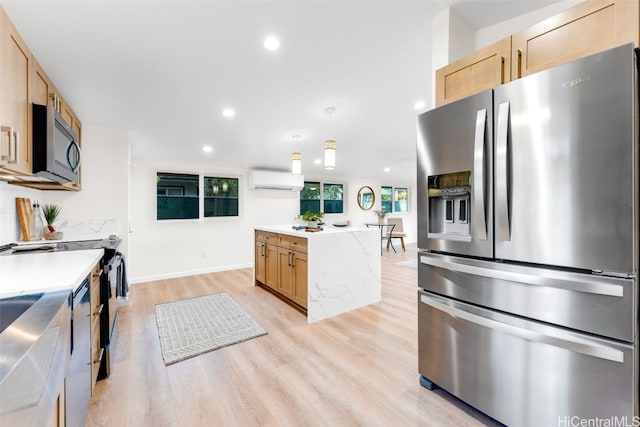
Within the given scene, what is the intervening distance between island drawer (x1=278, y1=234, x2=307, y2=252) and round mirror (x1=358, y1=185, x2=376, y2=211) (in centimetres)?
449

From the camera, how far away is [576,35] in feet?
4.19

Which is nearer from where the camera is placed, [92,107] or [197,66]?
[197,66]

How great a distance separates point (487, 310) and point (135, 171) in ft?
16.7

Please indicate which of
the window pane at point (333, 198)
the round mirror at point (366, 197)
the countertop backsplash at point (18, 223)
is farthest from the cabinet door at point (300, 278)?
the round mirror at point (366, 197)

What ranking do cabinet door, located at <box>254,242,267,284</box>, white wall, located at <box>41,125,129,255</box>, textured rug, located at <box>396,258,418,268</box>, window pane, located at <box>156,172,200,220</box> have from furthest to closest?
1. textured rug, located at <box>396,258,418,268</box>
2. window pane, located at <box>156,172,200,220</box>
3. cabinet door, located at <box>254,242,267,284</box>
4. white wall, located at <box>41,125,129,255</box>

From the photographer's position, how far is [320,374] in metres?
2.01

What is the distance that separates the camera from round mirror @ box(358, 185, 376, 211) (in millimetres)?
7713

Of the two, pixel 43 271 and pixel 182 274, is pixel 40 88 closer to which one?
pixel 43 271

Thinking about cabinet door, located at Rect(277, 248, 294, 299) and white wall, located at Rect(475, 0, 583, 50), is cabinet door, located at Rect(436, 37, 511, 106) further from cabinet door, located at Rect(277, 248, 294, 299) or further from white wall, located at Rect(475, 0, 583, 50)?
cabinet door, located at Rect(277, 248, 294, 299)

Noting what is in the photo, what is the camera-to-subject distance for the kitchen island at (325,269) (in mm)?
2990

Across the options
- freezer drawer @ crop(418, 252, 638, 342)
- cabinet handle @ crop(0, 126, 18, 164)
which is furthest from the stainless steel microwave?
freezer drawer @ crop(418, 252, 638, 342)

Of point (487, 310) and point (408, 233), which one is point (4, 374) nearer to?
point (487, 310)

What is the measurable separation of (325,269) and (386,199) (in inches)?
235

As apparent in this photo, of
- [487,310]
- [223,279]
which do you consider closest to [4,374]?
[487,310]
